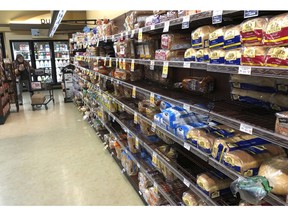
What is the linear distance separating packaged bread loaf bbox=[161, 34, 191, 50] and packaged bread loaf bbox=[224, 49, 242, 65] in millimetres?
857

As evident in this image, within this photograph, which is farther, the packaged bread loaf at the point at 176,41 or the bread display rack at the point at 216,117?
the packaged bread loaf at the point at 176,41

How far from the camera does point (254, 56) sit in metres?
1.28

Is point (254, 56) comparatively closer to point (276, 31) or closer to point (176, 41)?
point (276, 31)

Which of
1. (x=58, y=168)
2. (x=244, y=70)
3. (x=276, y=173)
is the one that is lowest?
(x=58, y=168)

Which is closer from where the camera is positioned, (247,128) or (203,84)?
(247,128)

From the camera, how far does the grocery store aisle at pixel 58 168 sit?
300 cm

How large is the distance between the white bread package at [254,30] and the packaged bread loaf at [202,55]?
36 centimetres

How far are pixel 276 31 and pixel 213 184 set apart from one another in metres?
1.05

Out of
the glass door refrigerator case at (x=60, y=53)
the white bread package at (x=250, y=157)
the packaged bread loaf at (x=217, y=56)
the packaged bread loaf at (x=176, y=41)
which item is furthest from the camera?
the glass door refrigerator case at (x=60, y=53)

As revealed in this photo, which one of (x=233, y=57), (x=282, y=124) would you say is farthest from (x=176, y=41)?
(x=282, y=124)

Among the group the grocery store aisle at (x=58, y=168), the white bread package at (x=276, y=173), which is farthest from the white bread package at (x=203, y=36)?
the grocery store aisle at (x=58, y=168)

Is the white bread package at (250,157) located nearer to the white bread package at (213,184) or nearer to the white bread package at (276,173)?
the white bread package at (276,173)

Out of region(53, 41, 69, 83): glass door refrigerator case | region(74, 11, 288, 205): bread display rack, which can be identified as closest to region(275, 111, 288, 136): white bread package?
region(74, 11, 288, 205): bread display rack
